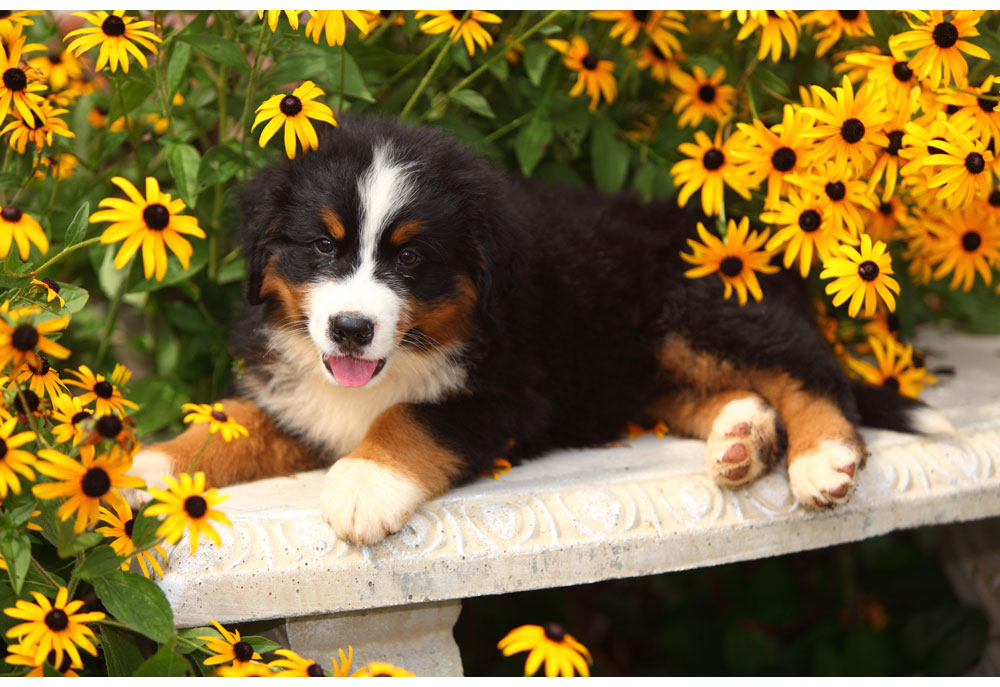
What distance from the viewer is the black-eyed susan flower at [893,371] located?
3.38 metres

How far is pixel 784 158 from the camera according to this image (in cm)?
270

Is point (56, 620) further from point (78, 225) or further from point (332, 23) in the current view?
point (332, 23)

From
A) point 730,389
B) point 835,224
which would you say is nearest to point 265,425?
point 730,389

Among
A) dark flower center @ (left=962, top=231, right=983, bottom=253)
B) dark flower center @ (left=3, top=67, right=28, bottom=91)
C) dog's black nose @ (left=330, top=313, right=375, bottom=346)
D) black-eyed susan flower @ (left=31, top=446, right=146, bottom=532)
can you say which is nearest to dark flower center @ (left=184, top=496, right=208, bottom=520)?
black-eyed susan flower @ (left=31, top=446, right=146, bottom=532)

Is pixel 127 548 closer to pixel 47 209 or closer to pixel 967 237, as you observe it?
pixel 47 209

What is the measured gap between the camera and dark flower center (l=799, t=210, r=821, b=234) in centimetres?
269

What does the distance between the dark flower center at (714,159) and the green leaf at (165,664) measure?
6.29ft

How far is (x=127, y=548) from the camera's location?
2072 millimetres

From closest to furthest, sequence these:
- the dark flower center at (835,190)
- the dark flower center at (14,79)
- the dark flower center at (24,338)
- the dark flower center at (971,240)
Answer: the dark flower center at (24,338) → the dark flower center at (14,79) → the dark flower center at (835,190) → the dark flower center at (971,240)

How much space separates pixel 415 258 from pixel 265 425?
0.79 metres

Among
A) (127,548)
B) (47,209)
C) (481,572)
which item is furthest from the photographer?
(47,209)

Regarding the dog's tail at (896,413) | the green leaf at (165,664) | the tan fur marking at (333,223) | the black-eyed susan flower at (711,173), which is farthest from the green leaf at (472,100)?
the green leaf at (165,664)

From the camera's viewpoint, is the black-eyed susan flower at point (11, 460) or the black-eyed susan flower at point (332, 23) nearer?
the black-eyed susan flower at point (11, 460)

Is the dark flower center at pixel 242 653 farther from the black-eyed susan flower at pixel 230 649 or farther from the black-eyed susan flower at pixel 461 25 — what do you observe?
the black-eyed susan flower at pixel 461 25
